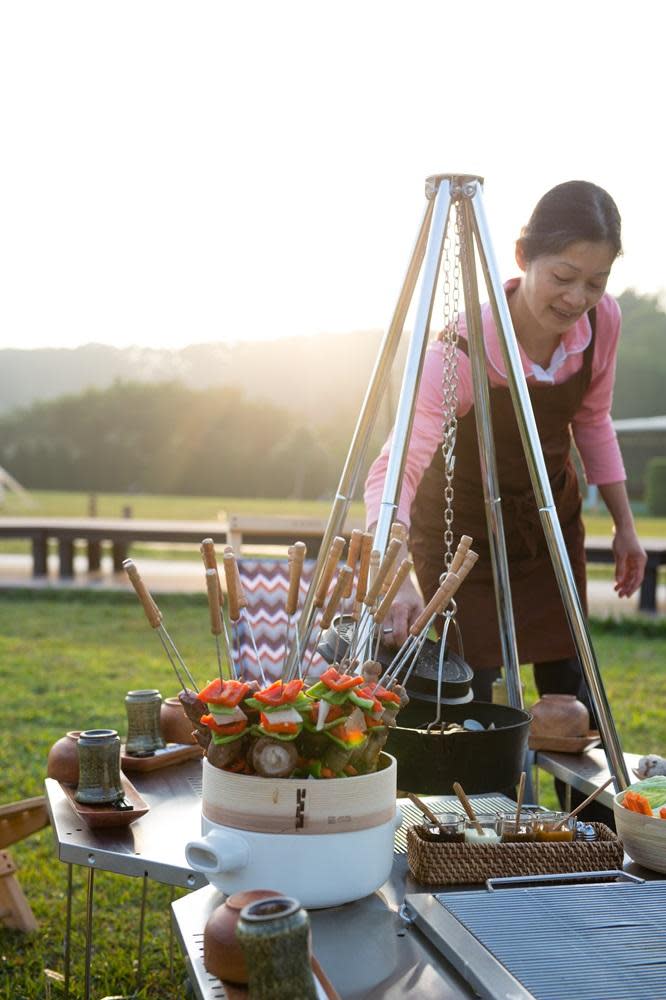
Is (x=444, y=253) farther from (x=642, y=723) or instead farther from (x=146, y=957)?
(x=642, y=723)

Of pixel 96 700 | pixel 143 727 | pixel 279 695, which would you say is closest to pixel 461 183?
pixel 279 695

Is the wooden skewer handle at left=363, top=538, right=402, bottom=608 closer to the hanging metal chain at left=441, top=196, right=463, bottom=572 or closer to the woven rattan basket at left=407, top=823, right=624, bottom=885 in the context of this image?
the woven rattan basket at left=407, top=823, right=624, bottom=885

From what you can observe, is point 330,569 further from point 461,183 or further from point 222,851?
point 461,183

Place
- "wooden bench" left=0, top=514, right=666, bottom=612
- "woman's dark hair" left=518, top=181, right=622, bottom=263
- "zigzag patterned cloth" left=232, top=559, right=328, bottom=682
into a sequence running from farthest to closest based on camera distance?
"wooden bench" left=0, top=514, right=666, bottom=612
"zigzag patterned cloth" left=232, top=559, right=328, bottom=682
"woman's dark hair" left=518, top=181, right=622, bottom=263

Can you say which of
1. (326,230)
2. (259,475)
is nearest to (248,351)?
(259,475)

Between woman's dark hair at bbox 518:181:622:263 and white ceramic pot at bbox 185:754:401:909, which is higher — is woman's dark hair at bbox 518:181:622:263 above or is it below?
above

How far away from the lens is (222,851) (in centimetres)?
120

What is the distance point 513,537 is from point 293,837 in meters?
1.26

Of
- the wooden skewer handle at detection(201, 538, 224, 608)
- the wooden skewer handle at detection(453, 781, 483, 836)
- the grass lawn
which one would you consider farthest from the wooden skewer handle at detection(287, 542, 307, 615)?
the grass lawn

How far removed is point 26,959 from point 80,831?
4.07 ft

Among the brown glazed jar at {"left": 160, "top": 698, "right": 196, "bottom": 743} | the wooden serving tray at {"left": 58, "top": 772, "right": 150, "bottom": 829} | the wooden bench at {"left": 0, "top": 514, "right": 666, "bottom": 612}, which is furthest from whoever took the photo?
the wooden bench at {"left": 0, "top": 514, "right": 666, "bottom": 612}

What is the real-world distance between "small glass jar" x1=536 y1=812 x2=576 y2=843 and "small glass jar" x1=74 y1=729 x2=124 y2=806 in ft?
2.11

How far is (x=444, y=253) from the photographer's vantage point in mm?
1906

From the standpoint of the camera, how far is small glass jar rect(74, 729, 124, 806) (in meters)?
1.62
